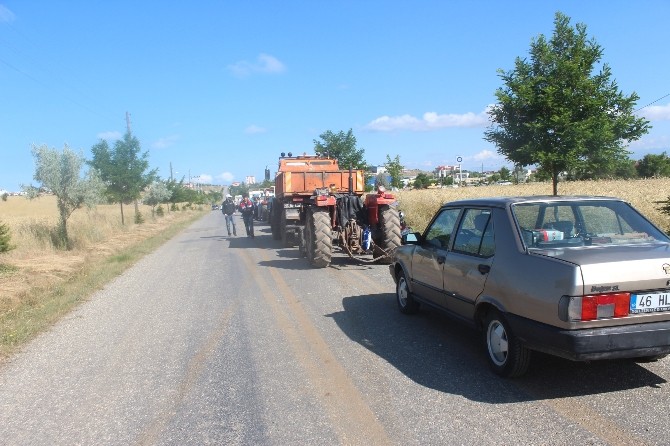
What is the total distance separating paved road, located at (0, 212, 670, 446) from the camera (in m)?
3.79

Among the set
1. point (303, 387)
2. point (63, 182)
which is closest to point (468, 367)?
point (303, 387)

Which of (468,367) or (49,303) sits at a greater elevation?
(468,367)

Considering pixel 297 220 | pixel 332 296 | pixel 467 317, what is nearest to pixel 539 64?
pixel 297 220

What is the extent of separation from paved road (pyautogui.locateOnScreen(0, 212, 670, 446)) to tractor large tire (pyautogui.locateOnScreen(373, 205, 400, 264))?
401 cm

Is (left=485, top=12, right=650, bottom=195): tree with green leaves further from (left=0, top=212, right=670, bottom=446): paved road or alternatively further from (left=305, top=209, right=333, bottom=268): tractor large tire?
(left=0, top=212, right=670, bottom=446): paved road

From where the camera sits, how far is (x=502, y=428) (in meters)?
3.72

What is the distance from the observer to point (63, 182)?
69.3 ft

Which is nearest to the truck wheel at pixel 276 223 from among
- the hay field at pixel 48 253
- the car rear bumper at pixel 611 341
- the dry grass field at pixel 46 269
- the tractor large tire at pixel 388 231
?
the dry grass field at pixel 46 269

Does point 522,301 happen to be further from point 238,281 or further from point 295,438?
point 238,281

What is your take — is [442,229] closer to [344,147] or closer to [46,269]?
[46,269]

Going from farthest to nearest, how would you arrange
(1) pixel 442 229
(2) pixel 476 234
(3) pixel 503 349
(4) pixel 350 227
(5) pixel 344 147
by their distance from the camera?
(5) pixel 344 147
(4) pixel 350 227
(1) pixel 442 229
(2) pixel 476 234
(3) pixel 503 349

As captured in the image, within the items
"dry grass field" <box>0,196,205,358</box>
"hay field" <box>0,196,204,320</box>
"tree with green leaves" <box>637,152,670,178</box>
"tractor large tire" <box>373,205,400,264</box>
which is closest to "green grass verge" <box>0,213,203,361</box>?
"dry grass field" <box>0,196,205,358</box>

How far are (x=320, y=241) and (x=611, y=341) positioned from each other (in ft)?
27.6

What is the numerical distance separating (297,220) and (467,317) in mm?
11877
